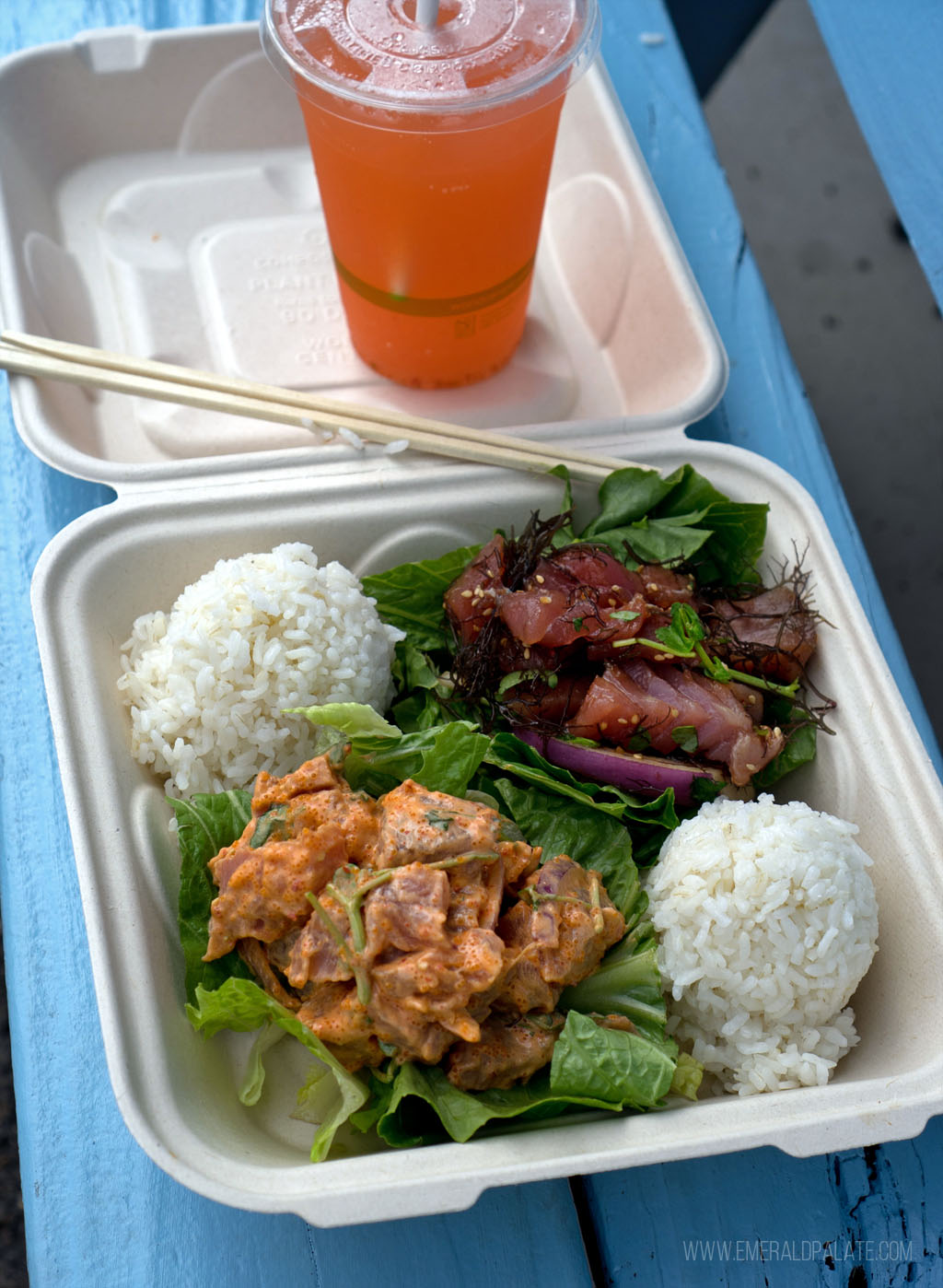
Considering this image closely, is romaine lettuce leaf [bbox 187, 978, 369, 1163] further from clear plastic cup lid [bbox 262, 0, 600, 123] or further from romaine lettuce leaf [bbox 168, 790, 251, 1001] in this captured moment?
clear plastic cup lid [bbox 262, 0, 600, 123]

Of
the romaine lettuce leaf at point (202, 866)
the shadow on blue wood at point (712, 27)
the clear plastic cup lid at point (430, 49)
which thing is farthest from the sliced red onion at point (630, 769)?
the shadow on blue wood at point (712, 27)

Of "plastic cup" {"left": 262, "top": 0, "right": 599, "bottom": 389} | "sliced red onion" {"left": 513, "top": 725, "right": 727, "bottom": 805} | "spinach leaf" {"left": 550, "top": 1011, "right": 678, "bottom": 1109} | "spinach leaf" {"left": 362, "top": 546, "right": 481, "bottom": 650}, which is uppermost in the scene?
"plastic cup" {"left": 262, "top": 0, "right": 599, "bottom": 389}

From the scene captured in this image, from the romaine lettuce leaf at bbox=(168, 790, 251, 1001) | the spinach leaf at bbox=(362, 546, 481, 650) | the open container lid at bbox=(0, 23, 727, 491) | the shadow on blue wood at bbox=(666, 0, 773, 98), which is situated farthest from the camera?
the shadow on blue wood at bbox=(666, 0, 773, 98)

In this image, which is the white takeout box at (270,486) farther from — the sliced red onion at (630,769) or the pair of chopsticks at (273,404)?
the sliced red onion at (630,769)

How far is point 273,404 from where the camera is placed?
7.73 feet

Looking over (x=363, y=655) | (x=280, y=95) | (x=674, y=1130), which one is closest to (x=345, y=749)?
(x=363, y=655)

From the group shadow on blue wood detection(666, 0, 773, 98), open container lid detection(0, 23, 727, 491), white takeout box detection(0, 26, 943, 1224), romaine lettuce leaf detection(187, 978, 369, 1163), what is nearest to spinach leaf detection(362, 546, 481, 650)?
white takeout box detection(0, 26, 943, 1224)

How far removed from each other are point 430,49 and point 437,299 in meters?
0.53

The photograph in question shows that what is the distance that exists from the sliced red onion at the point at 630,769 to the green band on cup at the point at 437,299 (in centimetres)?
103

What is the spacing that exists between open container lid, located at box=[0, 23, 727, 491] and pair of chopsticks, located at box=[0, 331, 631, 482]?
0.08 m

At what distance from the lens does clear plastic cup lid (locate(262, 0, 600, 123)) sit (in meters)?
1.95

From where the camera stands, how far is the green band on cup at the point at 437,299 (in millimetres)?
2402

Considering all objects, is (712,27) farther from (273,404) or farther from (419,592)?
(419,592)

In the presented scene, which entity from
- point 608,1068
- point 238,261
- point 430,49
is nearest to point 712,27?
point 238,261
